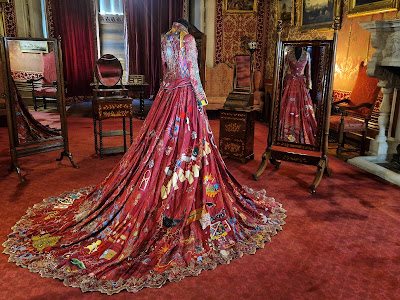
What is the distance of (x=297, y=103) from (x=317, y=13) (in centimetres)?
361

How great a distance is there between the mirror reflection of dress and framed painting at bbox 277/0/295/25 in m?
4.04

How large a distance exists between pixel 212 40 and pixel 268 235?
659 centimetres

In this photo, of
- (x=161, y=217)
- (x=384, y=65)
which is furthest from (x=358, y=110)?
(x=161, y=217)

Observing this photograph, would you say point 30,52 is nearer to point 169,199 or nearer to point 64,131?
point 64,131

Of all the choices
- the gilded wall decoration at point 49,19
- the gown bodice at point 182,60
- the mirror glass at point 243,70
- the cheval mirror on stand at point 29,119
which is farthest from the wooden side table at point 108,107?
the gilded wall decoration at point 49,19

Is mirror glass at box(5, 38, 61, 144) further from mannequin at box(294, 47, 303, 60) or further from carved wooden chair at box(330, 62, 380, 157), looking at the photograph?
carved wooden chair at box(330, 62, 380, 157)

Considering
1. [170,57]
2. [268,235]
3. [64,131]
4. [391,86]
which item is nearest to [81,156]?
[64,131]

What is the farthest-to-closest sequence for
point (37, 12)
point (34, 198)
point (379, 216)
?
1. point (37, 12)
2. point (34, 198)
3. point (379, 216)

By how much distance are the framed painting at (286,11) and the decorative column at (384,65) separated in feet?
10.0

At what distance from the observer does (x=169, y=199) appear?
2.90m

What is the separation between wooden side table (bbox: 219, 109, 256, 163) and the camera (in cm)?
507

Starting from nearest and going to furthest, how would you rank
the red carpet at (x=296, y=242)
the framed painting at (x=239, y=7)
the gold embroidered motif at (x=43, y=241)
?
the red carpet at (x=296, y=242) → the gold embroidered motif at (x=43, y=241) → the framed painting at (x=239, y=7)

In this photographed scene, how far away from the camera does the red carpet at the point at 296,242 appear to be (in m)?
2.35

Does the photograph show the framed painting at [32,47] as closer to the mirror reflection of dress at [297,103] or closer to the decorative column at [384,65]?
the mirror reflection of dress at [297,103]
